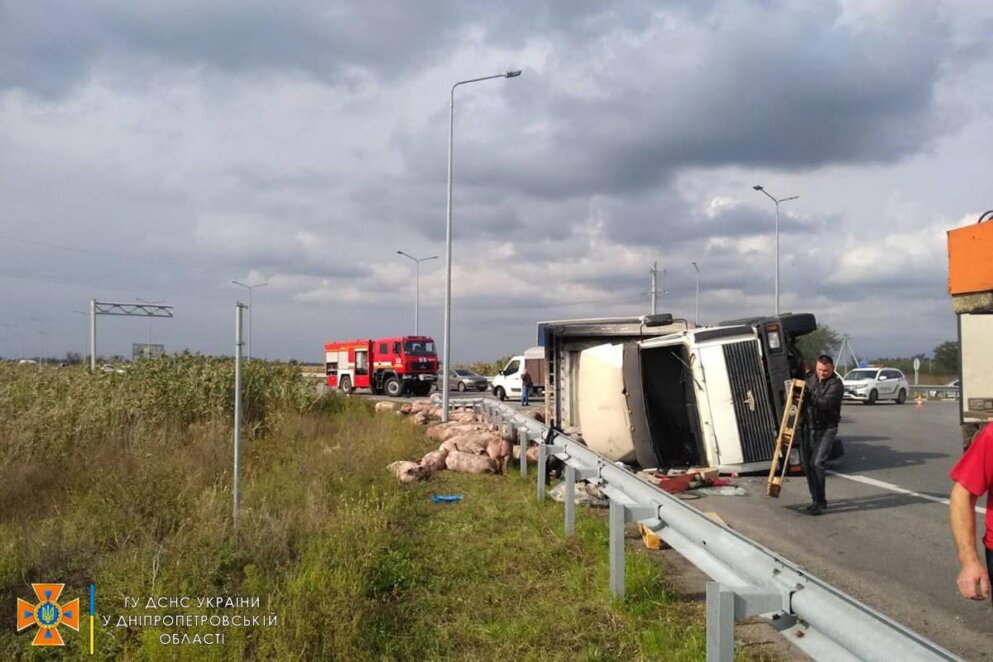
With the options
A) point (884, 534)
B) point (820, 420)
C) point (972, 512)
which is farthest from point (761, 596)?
point (820, 420)

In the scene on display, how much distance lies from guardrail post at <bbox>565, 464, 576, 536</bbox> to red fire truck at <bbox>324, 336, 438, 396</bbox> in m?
29.9

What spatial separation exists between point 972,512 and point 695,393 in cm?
797

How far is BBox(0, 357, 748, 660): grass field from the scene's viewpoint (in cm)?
427

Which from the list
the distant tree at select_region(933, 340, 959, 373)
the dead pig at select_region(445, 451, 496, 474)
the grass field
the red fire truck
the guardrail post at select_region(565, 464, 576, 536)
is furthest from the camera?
the distant tree at select_region(933, 340, 959, 373)

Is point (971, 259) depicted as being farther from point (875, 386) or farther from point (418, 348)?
point (418, 348)

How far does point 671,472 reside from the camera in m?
10.6

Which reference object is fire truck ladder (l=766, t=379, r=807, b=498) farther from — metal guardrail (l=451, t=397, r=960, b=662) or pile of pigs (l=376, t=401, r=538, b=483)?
metal guardrail (l=451, t=397, r=960, b=662)

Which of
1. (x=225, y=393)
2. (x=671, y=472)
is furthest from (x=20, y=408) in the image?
(x=671, y=472)

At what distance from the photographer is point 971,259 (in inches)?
274

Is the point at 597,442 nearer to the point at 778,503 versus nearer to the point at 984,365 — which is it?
the point at 778,503

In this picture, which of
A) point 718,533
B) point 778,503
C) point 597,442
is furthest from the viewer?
point 597,442

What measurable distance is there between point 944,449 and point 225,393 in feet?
46.6

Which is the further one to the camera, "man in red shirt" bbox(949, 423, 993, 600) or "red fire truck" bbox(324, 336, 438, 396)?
"red fire truck" bbox(324, 336, 438, 396)

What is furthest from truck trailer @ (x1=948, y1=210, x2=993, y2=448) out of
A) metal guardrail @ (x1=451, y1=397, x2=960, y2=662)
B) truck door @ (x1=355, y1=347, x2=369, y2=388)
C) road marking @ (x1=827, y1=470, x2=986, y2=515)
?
truck door @ (x1=355, y1=347, x2=369, y2=388)
